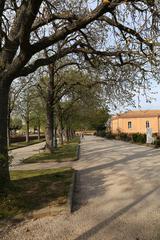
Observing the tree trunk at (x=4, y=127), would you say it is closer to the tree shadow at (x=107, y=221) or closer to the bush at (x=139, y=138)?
the tree shadow at (x=107, y=221)

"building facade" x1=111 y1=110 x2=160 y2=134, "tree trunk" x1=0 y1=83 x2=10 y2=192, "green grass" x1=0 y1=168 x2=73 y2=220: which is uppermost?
"building facade" x1=111 y1=110 x2=160 y2=134

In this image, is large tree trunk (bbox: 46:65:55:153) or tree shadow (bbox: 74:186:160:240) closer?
tree shadow (bbox: 74:186:160:240)

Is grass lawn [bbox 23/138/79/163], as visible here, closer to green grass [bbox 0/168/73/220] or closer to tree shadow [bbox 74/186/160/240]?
green grass [bbox 0/168/73/220]

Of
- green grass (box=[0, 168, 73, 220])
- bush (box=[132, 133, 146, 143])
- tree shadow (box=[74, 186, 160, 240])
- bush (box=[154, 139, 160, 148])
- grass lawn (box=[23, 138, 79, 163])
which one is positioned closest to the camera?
tree shadow (box=[74, 186, 160, 240])

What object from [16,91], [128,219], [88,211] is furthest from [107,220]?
[16,91]

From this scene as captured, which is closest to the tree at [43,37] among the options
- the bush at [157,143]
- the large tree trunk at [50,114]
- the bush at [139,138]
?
the large tree trunk at [50,114]

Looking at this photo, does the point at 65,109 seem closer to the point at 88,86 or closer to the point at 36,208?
the point at 88,86

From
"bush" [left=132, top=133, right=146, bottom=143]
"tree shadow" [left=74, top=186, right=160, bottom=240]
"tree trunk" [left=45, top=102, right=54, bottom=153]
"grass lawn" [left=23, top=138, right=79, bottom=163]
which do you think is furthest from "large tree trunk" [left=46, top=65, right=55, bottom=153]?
"tree shadow" [left=74, top=186, right=160, bottom=240]

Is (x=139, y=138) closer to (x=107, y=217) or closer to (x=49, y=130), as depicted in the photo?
(x=49, y=130)

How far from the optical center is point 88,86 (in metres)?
24.1

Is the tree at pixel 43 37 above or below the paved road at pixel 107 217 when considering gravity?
above

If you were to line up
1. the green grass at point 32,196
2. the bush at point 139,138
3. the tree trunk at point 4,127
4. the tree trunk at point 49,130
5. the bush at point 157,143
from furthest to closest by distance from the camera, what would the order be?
the bush at point 139,138
the bush at point 157,143
the tree trunk at point 49,130
the tree trunk at point 4,127
the green grass at point 32,196

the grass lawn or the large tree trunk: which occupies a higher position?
the large tree trunk

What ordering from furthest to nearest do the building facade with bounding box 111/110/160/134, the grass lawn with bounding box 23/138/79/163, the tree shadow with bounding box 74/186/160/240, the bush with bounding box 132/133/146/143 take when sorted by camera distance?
the building facade with bounding box 111/110/160/134 < the bush with bounding box 132/133/146/143 < the grass lawn with bounding box 23/138/79/163 < the tree shadow with bounding box 74/186/160/240
